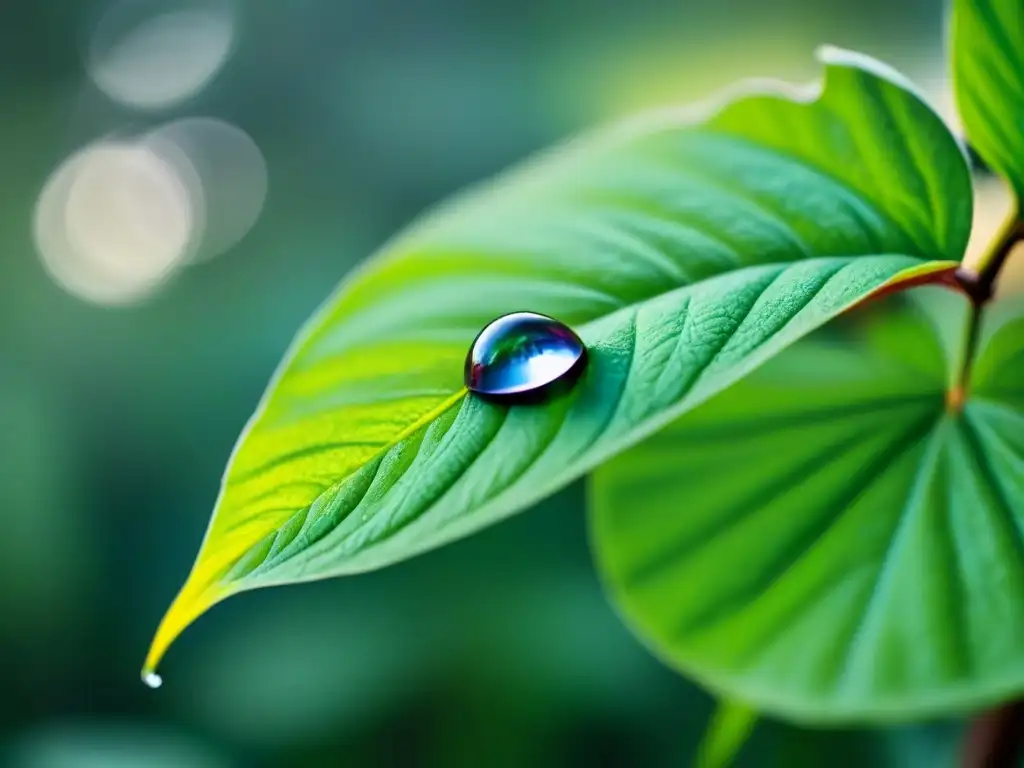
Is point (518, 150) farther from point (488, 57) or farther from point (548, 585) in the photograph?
point (548, 585)

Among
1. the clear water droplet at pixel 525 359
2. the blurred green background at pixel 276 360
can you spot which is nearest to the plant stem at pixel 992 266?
the clear water droplet at pixel 525 359

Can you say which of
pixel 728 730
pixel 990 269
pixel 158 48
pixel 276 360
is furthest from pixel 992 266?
pixel 158 48

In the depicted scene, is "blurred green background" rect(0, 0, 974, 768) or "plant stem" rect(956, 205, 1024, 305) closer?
"plant stem" rect(956, 205, 1024, 305)

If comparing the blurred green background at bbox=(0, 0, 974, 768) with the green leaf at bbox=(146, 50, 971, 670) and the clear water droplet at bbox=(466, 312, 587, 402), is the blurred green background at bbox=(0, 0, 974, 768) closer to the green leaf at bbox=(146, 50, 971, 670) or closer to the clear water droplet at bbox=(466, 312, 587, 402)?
the green leaf at bbox=(146, 50, 971, 670)

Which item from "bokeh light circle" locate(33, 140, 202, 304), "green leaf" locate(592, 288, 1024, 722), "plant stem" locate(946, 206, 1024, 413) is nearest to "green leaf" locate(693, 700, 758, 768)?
"green leaf" locate(592, 288, 1024, 722)

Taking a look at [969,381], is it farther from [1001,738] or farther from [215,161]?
[215,161]
